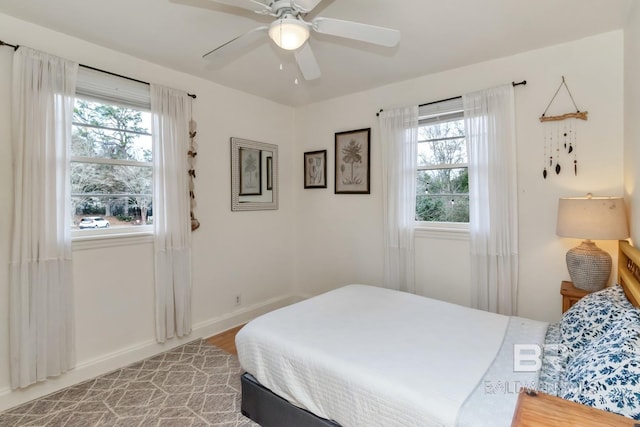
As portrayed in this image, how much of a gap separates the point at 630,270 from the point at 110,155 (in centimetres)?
364

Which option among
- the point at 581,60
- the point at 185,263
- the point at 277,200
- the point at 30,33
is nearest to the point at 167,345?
the point at 185,263

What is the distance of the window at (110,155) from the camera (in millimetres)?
2408

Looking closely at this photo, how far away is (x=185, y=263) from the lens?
293cm

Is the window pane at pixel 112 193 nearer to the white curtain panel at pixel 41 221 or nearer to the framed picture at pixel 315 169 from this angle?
the white curtain panel at pixel 41 221

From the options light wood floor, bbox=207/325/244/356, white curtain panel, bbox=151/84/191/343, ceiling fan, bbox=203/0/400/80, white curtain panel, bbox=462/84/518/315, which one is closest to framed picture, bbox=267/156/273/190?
white curtain panel, bbox=151/84/191/343

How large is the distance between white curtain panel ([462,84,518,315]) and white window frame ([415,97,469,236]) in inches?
4.3

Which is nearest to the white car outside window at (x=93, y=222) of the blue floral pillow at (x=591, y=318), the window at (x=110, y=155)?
the window at (x=110, y=155)

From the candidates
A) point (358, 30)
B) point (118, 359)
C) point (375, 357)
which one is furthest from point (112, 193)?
point (375, 357)

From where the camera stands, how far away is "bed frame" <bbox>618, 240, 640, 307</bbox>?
1.58 metres

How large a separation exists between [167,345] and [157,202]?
128 centimetres

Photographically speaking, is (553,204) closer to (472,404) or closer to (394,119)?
(394,119)

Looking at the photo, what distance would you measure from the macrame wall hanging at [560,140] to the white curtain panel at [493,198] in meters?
0.22

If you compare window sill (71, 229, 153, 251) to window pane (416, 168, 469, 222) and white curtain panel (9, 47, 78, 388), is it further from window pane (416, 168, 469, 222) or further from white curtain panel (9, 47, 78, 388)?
window pane (416, 168, 469, 222)

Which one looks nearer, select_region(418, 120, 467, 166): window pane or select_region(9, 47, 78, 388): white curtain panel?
select_region(9, 47, 78, 388): white curtain panel
